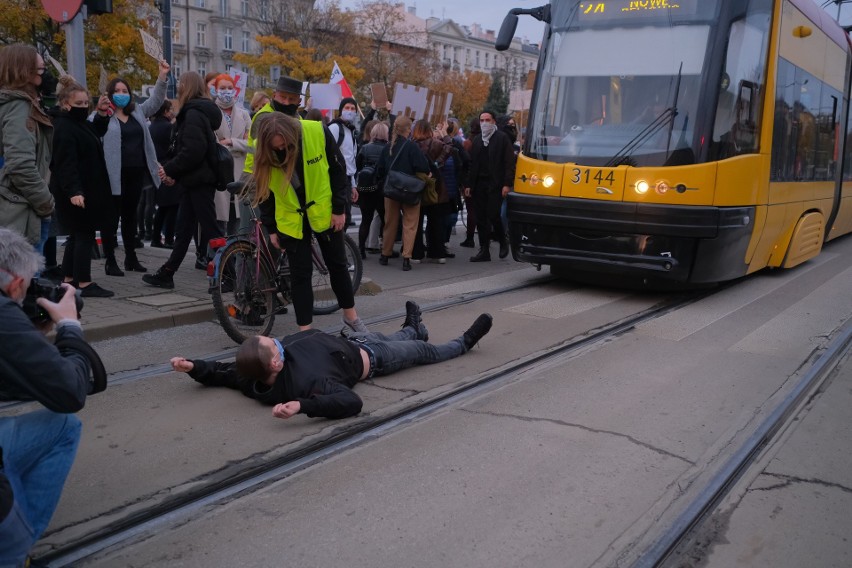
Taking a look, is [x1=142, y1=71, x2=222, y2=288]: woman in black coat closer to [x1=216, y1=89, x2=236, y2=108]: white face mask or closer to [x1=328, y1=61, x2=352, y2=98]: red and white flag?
[x1=216, y1=89, x2=236, y2=108]: white face mask

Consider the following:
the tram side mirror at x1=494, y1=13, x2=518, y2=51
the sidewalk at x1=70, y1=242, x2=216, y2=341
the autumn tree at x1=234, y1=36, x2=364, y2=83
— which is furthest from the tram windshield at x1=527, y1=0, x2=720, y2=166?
the autumn tree at x1=234, y1=36, x2=364, y2=83

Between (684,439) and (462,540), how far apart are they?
174cm

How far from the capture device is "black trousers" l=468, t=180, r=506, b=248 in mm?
11164

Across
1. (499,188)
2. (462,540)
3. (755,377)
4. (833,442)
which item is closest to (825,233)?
(499,188)

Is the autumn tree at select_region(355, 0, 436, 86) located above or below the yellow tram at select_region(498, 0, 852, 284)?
above

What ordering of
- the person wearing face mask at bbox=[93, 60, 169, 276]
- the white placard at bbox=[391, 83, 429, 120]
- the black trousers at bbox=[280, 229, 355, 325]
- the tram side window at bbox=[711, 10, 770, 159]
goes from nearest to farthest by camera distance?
the black trousers at bbox=[280, 229, 355, 325] → the tram side window at bbox=[711, 10, 770, 159] → the person wearing face mask at bbox=[93, 60, 169, 276] → the white placard at bbox=[391, 83, 429, 120]

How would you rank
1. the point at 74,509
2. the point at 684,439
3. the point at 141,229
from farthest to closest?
the point at 141,229, the point at 684,439, the point at 74,509

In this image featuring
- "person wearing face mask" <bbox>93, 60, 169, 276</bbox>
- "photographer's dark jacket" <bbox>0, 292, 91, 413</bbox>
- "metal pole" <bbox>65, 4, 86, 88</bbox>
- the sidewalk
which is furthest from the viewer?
"person wearing face mask" <bbox>93, 60, 169, 276</bbox>

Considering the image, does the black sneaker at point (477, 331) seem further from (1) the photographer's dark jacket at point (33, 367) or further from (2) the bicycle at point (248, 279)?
(1) the photographer's dark jacket at point (33, 367)

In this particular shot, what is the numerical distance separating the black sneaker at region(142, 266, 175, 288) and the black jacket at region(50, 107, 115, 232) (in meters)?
0.65

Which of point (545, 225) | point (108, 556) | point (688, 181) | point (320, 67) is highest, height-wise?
point (320, 67)

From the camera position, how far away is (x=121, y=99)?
830 centimetres

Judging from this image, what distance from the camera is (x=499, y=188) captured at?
11.0 metres

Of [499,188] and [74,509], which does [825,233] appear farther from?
[74,509]
